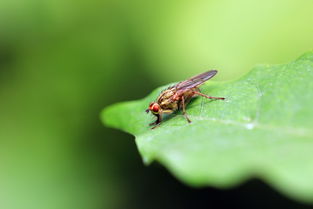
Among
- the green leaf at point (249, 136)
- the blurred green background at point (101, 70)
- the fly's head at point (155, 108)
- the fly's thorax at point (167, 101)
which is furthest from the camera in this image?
the blurred green background at point (101, 70)

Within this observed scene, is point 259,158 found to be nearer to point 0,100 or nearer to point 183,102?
point 183,102

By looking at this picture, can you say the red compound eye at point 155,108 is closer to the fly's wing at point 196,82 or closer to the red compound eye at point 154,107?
the red compound eye at point 154,107

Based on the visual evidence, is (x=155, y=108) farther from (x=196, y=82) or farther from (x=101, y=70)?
(x=101, y=70)

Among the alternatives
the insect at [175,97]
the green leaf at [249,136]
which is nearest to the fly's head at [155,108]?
the insect at [175,97]

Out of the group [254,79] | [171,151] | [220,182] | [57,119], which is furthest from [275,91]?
[57,119]

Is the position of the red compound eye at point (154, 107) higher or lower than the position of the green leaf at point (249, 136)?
lower

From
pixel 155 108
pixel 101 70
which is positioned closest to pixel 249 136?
pixel 155 108
